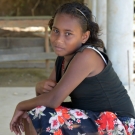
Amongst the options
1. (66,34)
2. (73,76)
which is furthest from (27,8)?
(73,76)

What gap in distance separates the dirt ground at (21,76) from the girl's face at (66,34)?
4.35 m

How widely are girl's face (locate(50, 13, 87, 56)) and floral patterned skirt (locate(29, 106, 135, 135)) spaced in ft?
1.05

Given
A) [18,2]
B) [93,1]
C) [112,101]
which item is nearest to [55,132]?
Answer: [112,101]

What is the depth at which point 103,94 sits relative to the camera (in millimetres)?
1995

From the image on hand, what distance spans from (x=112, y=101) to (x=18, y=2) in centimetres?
896

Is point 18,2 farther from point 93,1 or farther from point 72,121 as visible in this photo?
point 72,121

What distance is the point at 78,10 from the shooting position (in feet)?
6.59

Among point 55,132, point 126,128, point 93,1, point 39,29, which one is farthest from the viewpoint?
point 39,29

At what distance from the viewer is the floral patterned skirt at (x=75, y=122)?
1.84m

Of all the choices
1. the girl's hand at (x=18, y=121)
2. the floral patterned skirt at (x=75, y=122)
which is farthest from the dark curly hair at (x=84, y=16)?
the girl's hand at (x=18, y=121)

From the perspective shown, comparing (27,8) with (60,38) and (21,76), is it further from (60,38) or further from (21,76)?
(60,38)

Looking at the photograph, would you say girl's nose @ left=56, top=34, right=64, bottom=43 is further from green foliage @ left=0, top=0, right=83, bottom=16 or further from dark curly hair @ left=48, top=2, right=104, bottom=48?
green foliage @ left=0, top=0, right=83, bottom=16

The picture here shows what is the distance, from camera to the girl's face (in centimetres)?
197

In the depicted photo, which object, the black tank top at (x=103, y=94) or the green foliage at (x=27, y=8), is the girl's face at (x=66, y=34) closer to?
the black tank top at (x=103, y=94)
